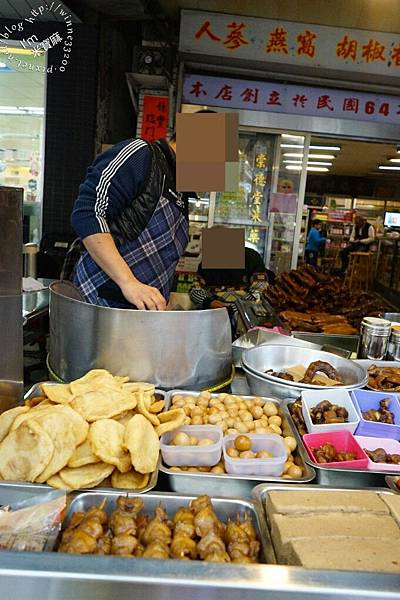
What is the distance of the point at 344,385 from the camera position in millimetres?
2006

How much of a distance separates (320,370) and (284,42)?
5099mm

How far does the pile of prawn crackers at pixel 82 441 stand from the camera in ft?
4.11

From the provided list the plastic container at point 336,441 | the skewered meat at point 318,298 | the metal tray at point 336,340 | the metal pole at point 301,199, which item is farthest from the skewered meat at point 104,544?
the metal pole at point 301,199

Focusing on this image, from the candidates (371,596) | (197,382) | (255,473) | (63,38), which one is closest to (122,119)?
(63,38)

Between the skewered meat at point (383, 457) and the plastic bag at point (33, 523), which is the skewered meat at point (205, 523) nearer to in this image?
the plastic bag at point (33, 523)

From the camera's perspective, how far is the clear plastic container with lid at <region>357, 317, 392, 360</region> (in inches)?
101

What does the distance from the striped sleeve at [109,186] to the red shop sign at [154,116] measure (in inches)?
177

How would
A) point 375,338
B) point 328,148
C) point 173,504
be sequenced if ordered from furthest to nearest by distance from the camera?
point 328,148, point 375,338, point 173,504

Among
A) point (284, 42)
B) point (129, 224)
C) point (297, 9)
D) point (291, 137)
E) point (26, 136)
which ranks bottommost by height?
point (129, 224)

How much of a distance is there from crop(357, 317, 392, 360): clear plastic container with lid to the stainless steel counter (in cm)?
183

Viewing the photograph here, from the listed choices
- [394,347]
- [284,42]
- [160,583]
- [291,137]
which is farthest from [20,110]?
[160,583]

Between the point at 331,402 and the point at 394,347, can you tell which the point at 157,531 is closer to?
the point at 331,402

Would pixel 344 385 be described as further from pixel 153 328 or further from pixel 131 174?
pixel 131 174

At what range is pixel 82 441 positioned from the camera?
1.33 metres
